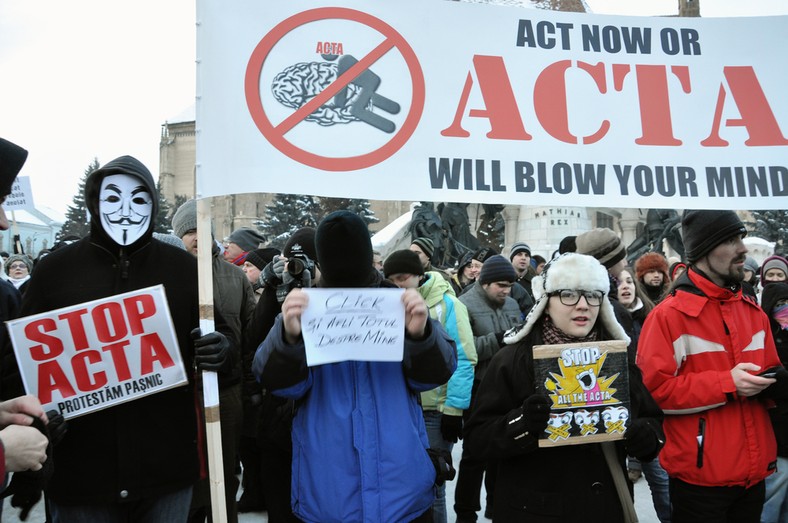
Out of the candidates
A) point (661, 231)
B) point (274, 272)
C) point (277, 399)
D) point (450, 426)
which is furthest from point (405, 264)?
point (661, 231)

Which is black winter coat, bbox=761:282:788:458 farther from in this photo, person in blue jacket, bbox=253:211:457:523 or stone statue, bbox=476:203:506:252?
stone statue, bbox=476:203:506:252

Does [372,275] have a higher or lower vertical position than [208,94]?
lower

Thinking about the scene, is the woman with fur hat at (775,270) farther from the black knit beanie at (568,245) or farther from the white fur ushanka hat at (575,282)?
the white fur ushanka hat at (575,282)

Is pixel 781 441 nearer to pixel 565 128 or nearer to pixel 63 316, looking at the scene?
pixel 565 128

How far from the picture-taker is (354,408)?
2.57 m

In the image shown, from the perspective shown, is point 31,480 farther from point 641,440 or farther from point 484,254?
point 484,254

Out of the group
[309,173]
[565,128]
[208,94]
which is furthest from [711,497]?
[208,94]

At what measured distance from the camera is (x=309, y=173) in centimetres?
283

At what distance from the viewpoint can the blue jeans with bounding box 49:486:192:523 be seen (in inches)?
102

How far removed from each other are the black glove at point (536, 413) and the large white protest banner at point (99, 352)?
4.55 feet

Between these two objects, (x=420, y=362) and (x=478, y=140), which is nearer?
(x=420, y=362)

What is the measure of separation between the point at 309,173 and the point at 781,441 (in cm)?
333

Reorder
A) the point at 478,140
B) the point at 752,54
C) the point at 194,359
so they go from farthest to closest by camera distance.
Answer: the point at 752,54
the point at 478,140
the point at 194,359

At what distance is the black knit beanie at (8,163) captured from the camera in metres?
2.27
